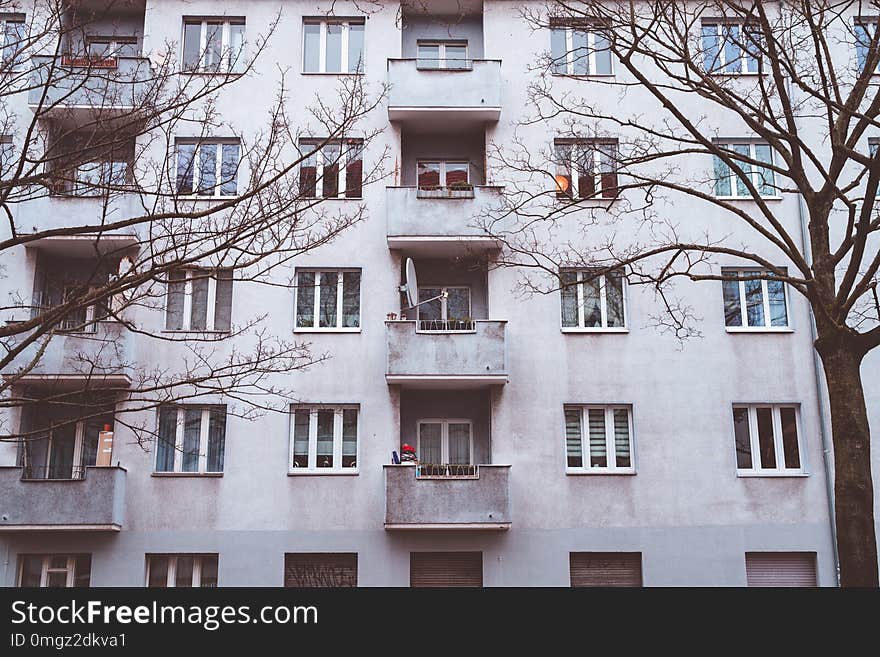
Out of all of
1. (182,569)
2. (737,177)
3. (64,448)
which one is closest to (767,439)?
(737,177)

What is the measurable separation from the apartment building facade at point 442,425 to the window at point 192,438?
47 millimetres

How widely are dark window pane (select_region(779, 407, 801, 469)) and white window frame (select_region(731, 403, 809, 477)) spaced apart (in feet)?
0.13

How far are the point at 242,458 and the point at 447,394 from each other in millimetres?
4631

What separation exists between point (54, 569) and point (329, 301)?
7.95 meters

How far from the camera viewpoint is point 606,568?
21031 millimetres

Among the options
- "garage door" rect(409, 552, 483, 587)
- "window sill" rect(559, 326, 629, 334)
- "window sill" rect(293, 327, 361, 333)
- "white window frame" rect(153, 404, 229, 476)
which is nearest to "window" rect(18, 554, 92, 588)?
"white window frame" rect(153, 404, 229, 476)

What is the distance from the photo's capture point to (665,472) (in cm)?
2145

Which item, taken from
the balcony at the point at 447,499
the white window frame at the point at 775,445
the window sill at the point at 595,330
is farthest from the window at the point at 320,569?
the white window frame at the point at 775,445

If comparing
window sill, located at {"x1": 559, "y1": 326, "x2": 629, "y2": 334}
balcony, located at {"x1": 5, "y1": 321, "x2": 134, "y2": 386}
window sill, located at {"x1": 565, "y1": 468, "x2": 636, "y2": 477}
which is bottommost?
window sill, located at {"x1": 565, "y1": 468, "x2": 636, "y2": 477}

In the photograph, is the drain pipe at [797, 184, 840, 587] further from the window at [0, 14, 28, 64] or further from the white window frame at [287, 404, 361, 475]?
the window at [0, 14, 28, 64]

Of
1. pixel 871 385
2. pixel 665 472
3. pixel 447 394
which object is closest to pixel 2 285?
pixel 447 394

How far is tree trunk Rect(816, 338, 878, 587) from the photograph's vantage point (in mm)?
12156

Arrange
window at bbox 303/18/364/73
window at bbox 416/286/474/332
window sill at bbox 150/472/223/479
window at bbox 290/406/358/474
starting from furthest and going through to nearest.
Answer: window at bbox 303/18/364/73 < window at bbox 416/286/474/332 < window at bbox 290/406/358/474 < window sill at bbox 150/472/223/479

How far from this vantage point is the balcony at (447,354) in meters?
21.4
